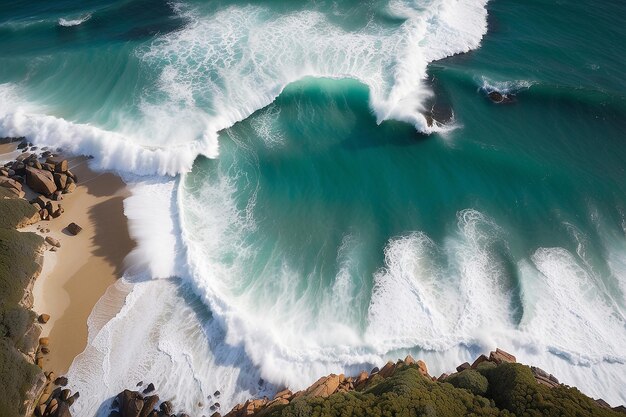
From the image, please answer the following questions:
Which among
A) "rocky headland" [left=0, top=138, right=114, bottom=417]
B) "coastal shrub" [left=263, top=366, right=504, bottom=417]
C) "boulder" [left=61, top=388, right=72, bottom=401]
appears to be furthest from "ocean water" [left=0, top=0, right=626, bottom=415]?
"coastal shrub" [left=263, top=366, right=504, bottom=417]

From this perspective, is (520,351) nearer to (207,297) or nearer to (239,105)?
(207,297)

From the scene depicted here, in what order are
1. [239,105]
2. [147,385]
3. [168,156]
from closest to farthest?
1. [147,385]
2. [168,156]
3. [239,105]

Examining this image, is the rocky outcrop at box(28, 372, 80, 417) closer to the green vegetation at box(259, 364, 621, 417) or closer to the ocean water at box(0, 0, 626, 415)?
the ocean water at box(0, 0, 626, 415)

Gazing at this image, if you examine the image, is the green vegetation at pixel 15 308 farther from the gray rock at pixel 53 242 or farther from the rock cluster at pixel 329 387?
the rock cluster at pixel 329 387

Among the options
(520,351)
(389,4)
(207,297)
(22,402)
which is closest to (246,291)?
(207,297)

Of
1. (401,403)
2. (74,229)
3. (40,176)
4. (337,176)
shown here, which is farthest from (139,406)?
(337,176)

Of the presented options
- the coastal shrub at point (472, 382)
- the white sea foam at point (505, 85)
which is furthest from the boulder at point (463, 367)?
the white sea foam at point (505, 85)
